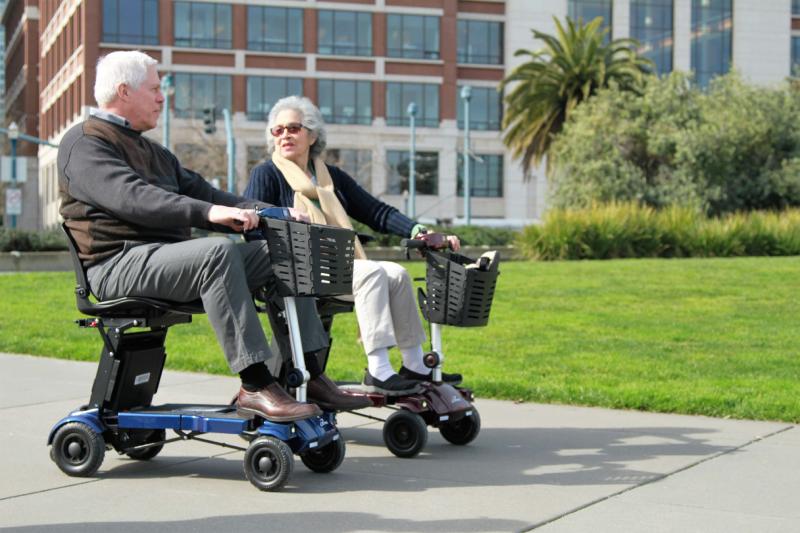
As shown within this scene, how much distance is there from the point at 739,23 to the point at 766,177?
108 feet

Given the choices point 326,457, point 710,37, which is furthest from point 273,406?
point 710,37

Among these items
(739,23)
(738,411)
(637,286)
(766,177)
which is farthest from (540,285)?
(739,23)

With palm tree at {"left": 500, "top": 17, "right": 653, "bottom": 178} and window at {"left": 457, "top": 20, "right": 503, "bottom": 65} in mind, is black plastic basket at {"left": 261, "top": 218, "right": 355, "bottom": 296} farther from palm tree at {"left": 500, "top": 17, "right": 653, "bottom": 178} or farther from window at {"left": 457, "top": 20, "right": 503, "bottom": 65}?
window at {"left": 457, "top": 20, "right": 503, "bottom": 65}

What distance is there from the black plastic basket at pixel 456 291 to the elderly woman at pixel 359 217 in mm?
136

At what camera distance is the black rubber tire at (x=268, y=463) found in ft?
15.2

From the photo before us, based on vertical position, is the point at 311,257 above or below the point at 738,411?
above

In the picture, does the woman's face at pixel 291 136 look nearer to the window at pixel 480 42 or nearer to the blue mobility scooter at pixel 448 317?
the blue mobility scooter at pixel 448 317

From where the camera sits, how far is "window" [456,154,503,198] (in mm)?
61906

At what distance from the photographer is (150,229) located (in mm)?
5148

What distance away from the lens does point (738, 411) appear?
6777 mm

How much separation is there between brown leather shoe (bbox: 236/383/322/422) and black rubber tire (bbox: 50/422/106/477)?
0.63m

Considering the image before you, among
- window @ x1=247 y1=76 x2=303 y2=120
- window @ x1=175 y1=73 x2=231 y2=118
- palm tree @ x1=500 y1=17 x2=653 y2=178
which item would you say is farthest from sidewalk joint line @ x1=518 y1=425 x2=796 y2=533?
window @ x1=247 y1=76 x2=303 y2=120

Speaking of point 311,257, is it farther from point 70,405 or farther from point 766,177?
point 766,177

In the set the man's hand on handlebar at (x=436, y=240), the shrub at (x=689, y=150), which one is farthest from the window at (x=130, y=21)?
the man's hand on handlebar at (x=436, y=240)
